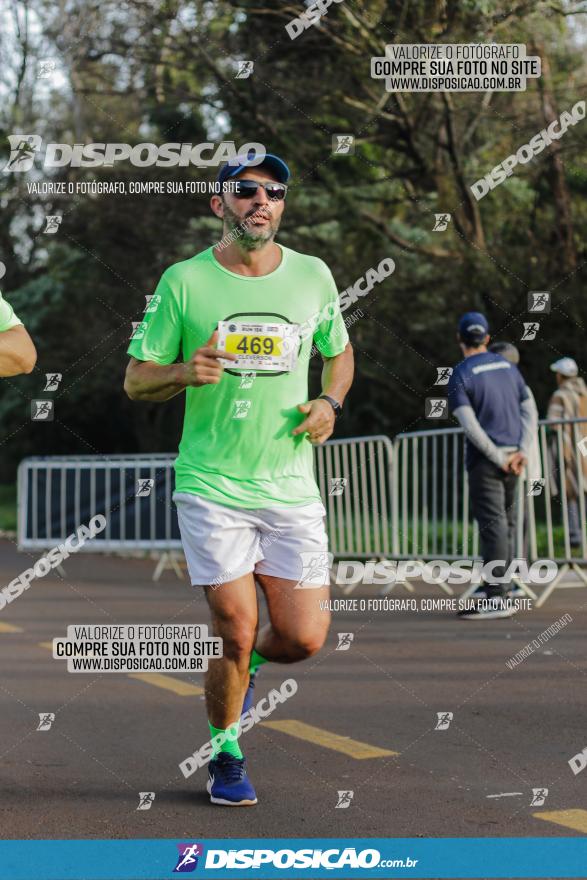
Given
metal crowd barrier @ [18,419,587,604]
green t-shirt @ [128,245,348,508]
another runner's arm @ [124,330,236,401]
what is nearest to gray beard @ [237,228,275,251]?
green t-shirt @ [128,245,348,508]

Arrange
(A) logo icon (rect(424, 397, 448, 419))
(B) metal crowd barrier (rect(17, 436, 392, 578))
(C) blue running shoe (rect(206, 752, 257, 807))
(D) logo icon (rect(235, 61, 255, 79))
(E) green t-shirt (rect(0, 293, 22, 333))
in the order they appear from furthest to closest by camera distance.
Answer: (D) logo icon (rect(235, 61, 255, 79)) < (B) metal crowd barrier (rect(17, 436, 392, 578)) < (A) logo icon (rect(424, 397, 448, 419)) < (C) blue running shoe (rect(206, 752, 257, 807)) < (E) green t-shirt (rect(0, 293, 22, 333))

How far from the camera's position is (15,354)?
13.9 feet

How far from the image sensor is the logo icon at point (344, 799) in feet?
15.8

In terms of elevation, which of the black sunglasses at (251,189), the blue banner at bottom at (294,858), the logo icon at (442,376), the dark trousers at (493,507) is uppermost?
the logo icon at (442,376)

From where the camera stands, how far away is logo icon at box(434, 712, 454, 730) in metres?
6.23

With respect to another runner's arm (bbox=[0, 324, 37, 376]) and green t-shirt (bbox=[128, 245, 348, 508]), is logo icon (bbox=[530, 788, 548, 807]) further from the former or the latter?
another runner's arm (bbox=[0, 324, 37, 376])

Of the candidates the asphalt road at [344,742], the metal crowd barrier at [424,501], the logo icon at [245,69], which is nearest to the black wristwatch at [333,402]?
the asphalt road at [344,742]

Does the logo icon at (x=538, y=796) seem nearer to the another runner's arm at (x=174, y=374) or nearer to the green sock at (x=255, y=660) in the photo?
the green sock at (x=255, y=660)

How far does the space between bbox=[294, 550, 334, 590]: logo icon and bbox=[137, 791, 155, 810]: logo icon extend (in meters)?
0.93

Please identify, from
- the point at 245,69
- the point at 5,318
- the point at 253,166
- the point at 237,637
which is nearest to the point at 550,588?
the point at 237,637

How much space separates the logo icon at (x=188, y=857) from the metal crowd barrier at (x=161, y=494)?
6153 mm

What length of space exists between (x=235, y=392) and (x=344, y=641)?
441 centimetres

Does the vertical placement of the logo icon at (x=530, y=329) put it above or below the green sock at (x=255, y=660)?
above

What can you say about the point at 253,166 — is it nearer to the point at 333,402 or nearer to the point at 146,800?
the point at 333,402
